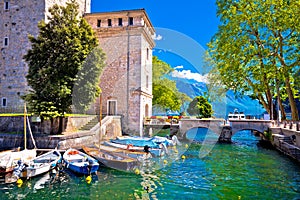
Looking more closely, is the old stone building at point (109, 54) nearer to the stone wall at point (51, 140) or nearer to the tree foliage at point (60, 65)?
the stone wall at point (51, 140)

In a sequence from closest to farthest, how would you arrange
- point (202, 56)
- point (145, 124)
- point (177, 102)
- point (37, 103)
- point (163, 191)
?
point (163, 191) < point (37, 103) < point (145, 124) < point (202, 56) < point (177, 102)

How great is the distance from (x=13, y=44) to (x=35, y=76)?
425 inches

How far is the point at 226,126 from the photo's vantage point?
25250 mm

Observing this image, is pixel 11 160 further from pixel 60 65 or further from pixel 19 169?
pixel 60 65

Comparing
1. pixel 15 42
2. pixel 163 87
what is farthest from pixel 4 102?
pixel 163 87

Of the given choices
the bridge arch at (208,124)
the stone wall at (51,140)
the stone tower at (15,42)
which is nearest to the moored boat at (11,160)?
the stone wall at (51,140)

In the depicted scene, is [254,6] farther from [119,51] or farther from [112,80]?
[112,80]

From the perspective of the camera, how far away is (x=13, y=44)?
2423cm

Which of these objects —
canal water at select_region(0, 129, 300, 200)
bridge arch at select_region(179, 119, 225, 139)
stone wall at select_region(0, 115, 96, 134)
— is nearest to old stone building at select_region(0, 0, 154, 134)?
stone wall at select_region(0, 115, 96, 134)

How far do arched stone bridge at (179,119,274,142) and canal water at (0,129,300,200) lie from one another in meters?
8.52

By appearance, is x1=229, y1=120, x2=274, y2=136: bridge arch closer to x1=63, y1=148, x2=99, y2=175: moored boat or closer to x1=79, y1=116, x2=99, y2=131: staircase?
x1=79, y1=116, x2=99, y2=131: staircase

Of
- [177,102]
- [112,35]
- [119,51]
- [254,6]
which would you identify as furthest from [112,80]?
[177,102]

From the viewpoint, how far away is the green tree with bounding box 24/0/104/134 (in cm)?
1633

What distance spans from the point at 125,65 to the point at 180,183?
1685 cm
